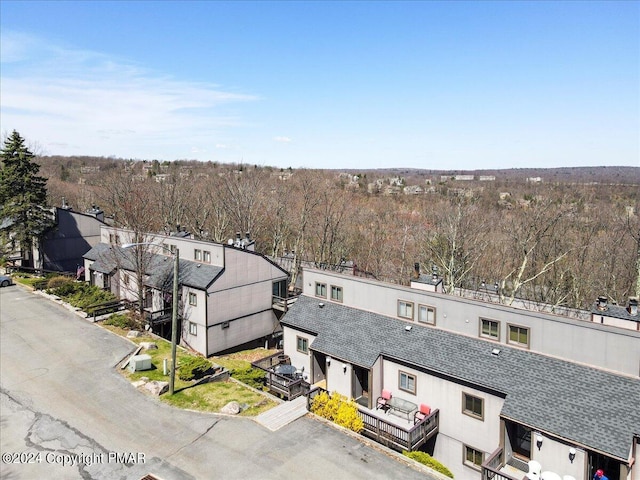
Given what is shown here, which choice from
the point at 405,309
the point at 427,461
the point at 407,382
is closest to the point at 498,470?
the point at 427,461

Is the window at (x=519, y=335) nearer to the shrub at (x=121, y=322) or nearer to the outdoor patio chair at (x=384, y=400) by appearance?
Answer: the outdoor patio chair at (x=384, y=400)

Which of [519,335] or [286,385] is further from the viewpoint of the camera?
[286,385]

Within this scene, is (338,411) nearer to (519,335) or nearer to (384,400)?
(384,400)

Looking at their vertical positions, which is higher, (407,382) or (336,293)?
(336,293)

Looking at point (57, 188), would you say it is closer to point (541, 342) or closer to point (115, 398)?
point (115, 398)

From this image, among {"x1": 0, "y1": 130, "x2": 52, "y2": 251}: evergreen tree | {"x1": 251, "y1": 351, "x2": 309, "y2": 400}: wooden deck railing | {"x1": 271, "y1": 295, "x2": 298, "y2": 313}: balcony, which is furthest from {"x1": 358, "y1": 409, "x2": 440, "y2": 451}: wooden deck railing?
{"x1": 0, "y1": 130, "x2": 52, "y2": 251}: evergreen tree

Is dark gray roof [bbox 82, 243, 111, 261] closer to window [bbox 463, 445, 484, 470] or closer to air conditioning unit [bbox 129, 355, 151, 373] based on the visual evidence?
air conditioning unit [bbox 129, 355, 151, 373]
